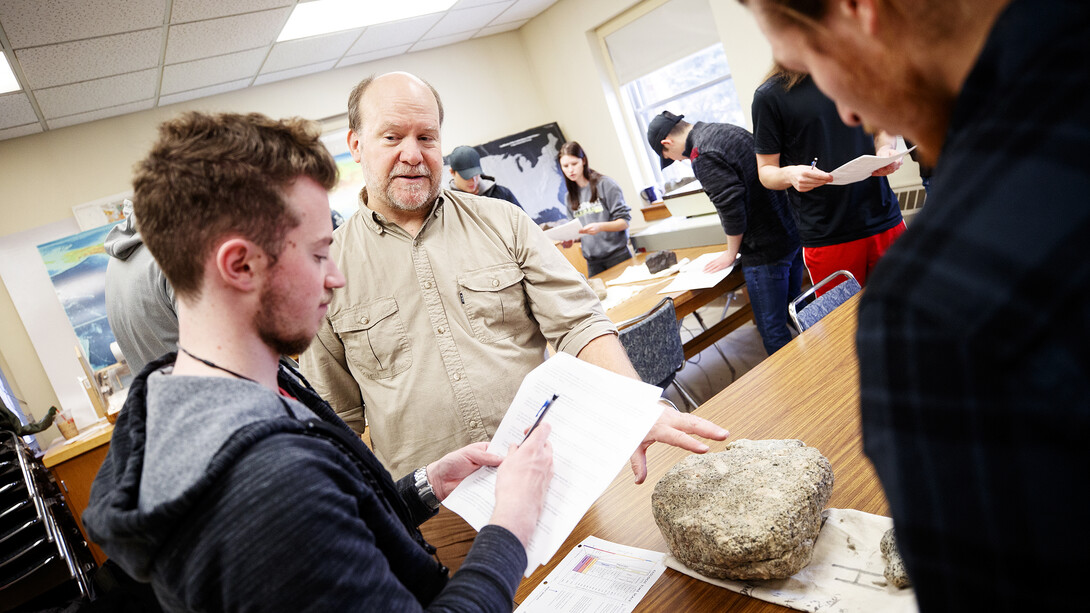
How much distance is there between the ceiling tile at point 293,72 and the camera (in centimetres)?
574

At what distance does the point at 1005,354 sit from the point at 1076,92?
6.4 inches

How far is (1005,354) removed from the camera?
14.9 inches

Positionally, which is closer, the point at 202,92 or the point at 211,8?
the point at 211,8

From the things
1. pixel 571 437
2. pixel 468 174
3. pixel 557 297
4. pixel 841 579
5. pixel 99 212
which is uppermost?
pixel 99 212

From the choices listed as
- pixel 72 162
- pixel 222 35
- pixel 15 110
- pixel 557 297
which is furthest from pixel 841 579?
pixel 72 162

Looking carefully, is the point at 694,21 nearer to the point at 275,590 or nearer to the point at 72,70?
the point at 72,70

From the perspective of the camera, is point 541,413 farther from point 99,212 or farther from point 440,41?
point 440,41

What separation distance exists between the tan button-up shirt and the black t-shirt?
4.31 ft

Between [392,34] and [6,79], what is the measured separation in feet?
9.45

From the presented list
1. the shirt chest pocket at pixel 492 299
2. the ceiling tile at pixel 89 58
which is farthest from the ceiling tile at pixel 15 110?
the shirt chest pocket at pixel 492 299

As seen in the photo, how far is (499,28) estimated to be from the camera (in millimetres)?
7035

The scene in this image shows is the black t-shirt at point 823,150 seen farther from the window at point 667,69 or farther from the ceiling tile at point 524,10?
the ceiling tile at point 524,10

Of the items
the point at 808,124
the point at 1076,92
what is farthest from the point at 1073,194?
the point at 808,124

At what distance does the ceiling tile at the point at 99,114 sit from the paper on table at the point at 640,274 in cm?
421
